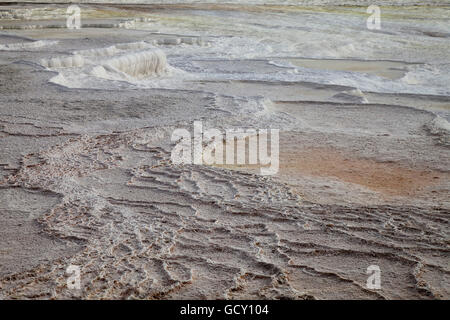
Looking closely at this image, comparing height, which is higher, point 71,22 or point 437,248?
point 71,22

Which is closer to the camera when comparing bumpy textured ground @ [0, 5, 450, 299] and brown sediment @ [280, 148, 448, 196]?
bumpy textured ground @ [0, 5, 450, 299]

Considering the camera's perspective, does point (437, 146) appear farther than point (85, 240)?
Yes

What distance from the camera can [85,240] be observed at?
103 inches

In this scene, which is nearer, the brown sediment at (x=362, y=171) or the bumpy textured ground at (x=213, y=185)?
the bumpy textured ground at (x=213, y=185)

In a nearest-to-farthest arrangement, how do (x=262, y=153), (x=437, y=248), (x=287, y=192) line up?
1. (x=437, y=248)
2. (x=287, y=192)
3. (x=262, y=153)

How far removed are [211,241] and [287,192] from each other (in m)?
0.73

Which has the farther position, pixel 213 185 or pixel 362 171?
pixel 362 171

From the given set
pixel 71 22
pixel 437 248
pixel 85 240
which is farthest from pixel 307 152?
pixel 71 22
